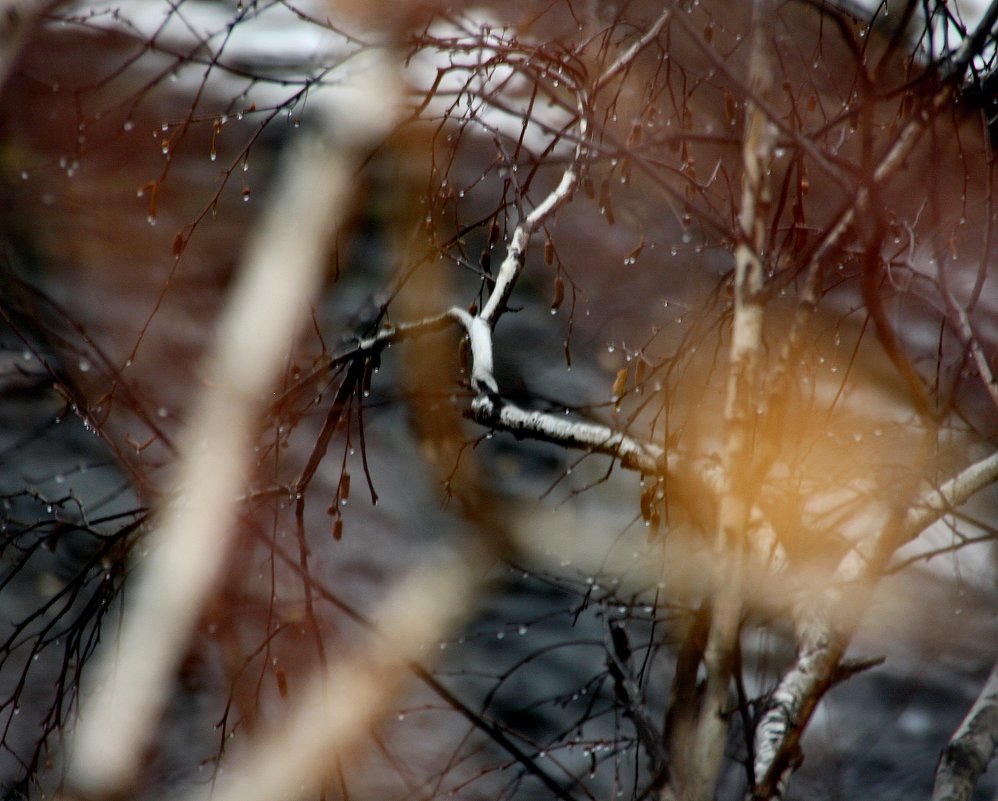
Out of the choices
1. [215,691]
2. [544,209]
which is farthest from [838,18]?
[215,691]

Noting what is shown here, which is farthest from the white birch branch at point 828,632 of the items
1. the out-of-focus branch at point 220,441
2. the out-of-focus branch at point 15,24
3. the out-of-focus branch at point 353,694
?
the out-of-focus branch at point 15,24

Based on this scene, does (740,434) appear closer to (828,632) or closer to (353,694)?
(828,632)

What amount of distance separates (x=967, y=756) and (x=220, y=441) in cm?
155

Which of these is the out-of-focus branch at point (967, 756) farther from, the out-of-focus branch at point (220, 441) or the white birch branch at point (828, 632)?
the out-of-focus branch at point (220, 441)

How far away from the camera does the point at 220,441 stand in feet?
6.25

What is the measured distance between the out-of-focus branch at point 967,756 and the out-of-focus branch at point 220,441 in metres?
1.36

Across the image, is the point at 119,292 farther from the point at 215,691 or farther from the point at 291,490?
the point at 291,490

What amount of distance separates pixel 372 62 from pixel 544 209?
49 centimetres

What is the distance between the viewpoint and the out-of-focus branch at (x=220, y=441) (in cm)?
185

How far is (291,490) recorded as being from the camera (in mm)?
1627

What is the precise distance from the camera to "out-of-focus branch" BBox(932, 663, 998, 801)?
1.39 m

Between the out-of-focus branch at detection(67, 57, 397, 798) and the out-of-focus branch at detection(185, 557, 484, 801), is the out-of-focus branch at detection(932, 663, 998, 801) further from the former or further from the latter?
the out-of-focus branch at detection(67, 57, 397, 798)

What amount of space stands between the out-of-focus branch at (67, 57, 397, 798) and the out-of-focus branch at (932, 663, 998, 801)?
1.36 meters

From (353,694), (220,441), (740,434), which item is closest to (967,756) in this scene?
(740,434)
